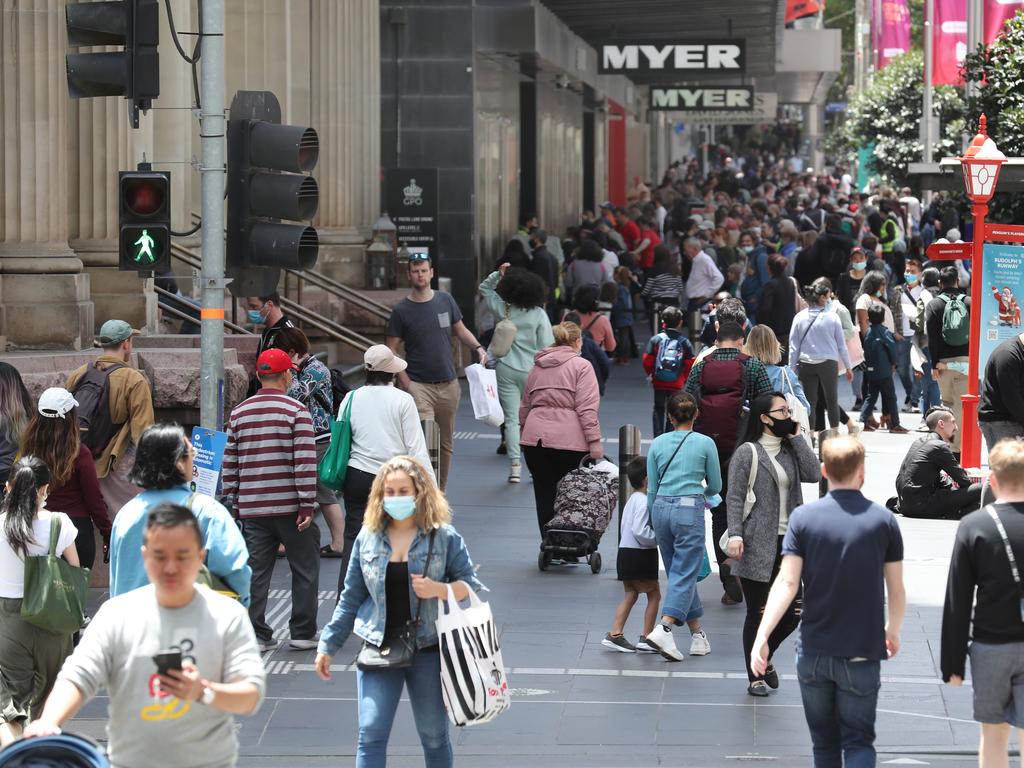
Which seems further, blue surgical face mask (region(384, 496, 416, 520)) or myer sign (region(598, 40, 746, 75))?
myer sign (region(598, 40, 746, 75))

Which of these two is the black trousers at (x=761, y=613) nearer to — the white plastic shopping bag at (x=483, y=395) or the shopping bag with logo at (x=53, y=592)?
the shopping bag with logo at (x=53, y=592)

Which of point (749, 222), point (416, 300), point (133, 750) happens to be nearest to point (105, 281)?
point (416, 300)

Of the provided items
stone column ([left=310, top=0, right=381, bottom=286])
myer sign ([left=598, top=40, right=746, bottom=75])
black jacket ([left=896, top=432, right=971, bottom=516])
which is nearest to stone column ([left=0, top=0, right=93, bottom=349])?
black jacket ([left=896, top=432, right=971, bottom=516])

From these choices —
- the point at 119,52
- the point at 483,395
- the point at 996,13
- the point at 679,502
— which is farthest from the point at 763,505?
the point at 996,13

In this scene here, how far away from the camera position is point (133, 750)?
5152 millimetres

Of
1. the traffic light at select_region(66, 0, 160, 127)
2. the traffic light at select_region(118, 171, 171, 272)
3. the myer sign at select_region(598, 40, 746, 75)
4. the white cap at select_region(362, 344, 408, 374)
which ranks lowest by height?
the white cap at select_region(362, 344, 408, 374)

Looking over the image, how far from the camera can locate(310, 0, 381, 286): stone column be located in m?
22.6

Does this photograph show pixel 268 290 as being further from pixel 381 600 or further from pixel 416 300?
pixel 416 300

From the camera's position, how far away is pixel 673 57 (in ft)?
90.8

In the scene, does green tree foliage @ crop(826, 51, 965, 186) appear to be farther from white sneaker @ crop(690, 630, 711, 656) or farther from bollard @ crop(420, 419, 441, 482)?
white sneaker @ crop(690, 630, 711, 656)

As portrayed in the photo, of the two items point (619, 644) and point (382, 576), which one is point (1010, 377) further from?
point (382, 576)

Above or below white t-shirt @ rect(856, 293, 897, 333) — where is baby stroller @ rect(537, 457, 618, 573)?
below

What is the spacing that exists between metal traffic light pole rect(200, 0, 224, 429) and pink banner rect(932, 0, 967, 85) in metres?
26.9

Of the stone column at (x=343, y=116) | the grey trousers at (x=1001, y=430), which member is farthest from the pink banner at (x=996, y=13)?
the grey trousers at (x=1001, y=430)
